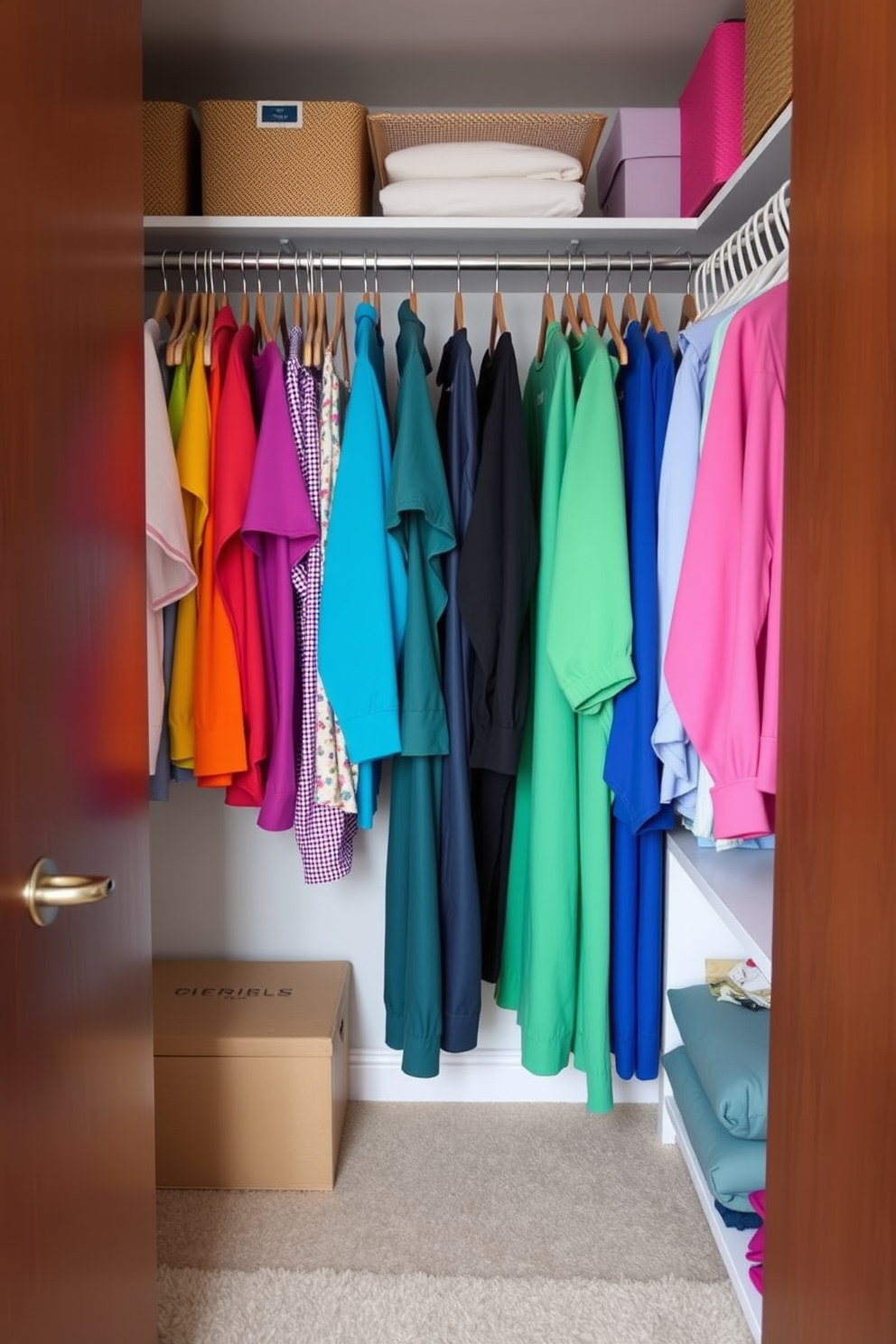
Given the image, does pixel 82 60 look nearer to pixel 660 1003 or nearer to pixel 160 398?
pixel 160 398

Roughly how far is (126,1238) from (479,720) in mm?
991

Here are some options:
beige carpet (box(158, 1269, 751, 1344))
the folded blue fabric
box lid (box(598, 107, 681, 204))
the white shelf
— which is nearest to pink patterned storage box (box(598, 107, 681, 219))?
box lid (box(598, 107, 681, 204))

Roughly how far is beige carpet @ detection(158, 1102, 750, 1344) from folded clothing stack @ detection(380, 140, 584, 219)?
1.91m

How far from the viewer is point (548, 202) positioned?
1.97 meters

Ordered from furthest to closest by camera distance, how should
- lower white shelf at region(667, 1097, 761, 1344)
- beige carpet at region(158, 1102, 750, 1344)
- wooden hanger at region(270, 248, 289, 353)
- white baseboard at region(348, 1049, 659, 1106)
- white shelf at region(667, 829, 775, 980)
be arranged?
white baseboard at region(348, 1049, 659, 1106) → wooden hanger at region(270, 248, 289, 353) → beige carpet at region(158, 1102, 750, 1344) → lower white shelf at region(667, 1097, 761, 1344) → white shelf at region(667, 829, 775, 980)

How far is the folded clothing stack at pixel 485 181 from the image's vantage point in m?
1.96

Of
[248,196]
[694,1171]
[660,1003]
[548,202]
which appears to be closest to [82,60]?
[248,196]

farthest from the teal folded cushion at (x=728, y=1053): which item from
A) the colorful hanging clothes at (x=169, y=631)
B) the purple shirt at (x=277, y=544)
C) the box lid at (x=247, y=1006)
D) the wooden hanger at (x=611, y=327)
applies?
the wooden hanger at (x=611, y=327)

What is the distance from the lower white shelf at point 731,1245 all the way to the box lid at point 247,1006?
0.74m

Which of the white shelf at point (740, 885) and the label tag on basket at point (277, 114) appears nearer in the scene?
the white shelf at point (740, 885)

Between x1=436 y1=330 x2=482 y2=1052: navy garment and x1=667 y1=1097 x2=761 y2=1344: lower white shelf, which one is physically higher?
x1=436 y1=330 x2=482 y2=1052: navy garment

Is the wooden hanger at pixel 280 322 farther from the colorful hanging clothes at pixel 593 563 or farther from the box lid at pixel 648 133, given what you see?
the box lid at pixel 648 133

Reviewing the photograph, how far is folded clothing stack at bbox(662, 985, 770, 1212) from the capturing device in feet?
5.63

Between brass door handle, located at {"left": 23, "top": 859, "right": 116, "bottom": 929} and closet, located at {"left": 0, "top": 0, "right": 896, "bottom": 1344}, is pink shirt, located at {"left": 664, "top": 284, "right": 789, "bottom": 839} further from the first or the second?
brass door handle, located at {"left": 23, "top": 859, "right": 116, "bottom": 929}
